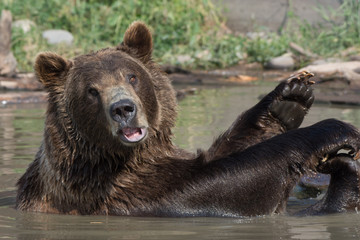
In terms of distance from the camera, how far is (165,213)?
5.44m

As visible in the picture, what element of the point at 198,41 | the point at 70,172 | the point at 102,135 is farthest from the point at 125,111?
the point at 198,41

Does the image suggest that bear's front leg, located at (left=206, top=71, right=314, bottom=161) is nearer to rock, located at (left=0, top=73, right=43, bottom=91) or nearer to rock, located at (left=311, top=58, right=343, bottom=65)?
rock, located at (left=0, top=73, right=43, bottom=91)

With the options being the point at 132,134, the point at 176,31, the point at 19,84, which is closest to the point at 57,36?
the point at 176,31

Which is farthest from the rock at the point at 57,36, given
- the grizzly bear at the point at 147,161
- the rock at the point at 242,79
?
the grizzly bear at the point at 147,161

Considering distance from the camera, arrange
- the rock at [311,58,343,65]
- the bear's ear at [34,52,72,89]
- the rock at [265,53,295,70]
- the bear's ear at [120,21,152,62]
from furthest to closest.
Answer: the rock at [265,53,295,70], the rock at [311,58,343,65], the bear's ear at [120,21,152,62], the bear's ear at [34,52,72,89]

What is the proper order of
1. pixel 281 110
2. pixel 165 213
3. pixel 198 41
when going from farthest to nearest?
pixel 198 41 → pixel 281 110 → pixel 165 213

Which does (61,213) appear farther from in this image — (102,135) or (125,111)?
(125,111)

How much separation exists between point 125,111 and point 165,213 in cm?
83

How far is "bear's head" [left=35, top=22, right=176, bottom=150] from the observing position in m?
5.20

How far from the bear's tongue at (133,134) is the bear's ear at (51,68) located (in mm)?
874

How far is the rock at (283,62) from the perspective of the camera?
17.4m

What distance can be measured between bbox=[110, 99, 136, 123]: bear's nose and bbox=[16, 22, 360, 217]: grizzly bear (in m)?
0.12

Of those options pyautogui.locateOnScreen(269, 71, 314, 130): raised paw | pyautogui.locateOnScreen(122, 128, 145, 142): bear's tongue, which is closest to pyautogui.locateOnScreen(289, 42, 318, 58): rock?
pyautogui.locateOnScreen(269, 71, 314, 130): raised paw

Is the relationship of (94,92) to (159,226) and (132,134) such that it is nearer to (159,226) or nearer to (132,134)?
(132,134)
